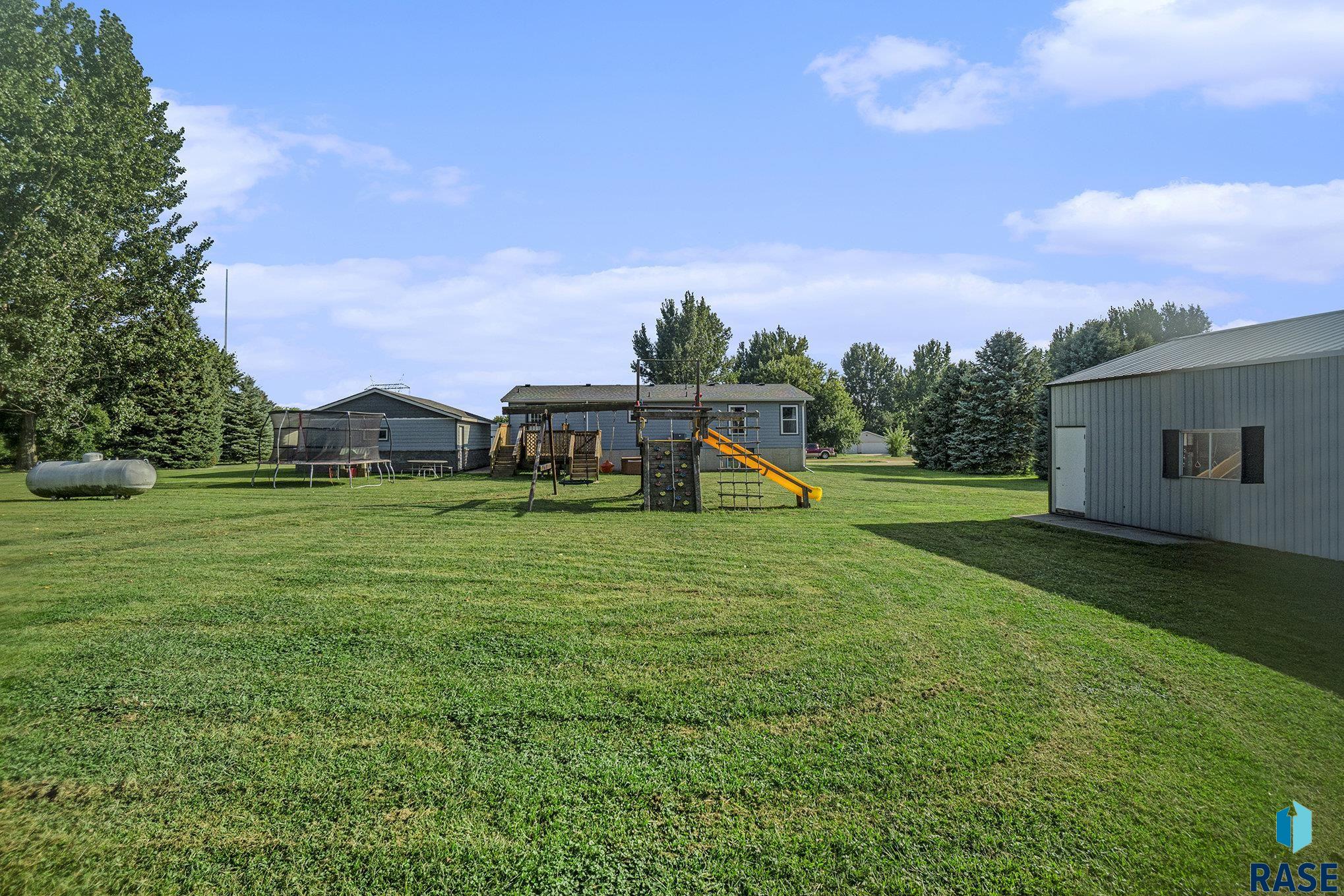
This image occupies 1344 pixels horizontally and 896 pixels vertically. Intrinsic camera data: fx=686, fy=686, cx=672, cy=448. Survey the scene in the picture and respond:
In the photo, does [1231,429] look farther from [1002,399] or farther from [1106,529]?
[1002,399]

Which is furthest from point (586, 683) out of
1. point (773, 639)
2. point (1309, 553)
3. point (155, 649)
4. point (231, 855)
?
point (1309, 553)

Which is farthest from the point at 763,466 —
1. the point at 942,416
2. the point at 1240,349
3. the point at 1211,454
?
the point at 942,416

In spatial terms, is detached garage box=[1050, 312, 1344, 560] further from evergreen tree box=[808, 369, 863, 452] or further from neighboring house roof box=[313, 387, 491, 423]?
evergreen tree box=[808, 369, 863, 452]

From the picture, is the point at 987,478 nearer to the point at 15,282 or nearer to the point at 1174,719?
the point at 1174,719

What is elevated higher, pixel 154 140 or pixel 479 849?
pixel 154 140

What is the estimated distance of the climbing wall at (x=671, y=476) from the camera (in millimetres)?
16609

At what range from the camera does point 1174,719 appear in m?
4.64

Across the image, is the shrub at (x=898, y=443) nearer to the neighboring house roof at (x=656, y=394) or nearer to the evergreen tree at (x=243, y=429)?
the neighboring house roof at (x=656, y=394)

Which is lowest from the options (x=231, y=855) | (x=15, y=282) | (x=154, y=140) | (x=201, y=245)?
(x=231, y=855)

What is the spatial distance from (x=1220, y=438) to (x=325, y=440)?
79.7 feet

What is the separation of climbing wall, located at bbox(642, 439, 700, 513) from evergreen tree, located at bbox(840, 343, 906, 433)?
84.3 m

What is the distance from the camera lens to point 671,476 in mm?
16938

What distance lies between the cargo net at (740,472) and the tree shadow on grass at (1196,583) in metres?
4.67

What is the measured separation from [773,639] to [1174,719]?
9.59ft
